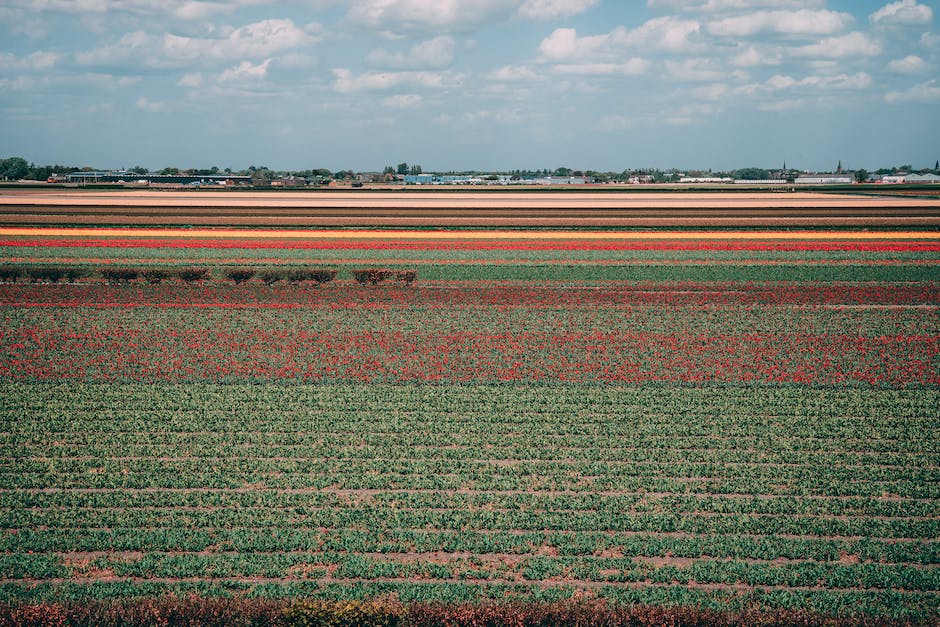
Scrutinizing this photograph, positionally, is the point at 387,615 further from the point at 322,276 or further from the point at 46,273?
the point at 46,273

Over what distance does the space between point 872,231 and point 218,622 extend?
71.1 metres

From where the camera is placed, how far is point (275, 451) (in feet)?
62.7

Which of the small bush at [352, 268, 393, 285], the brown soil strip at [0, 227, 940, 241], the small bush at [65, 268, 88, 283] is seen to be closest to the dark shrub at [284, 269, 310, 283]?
the small bush at [352, 268, 393, 285]

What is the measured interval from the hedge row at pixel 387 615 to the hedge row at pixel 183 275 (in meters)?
32.1

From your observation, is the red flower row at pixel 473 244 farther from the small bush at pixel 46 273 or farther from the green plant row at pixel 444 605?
the green plant row at pixel 444 605

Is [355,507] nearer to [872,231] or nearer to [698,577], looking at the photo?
[698,577]

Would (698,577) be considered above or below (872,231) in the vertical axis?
below

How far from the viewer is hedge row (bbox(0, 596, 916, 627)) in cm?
1126

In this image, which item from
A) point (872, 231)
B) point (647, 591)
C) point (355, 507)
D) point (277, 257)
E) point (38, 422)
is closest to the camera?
point (647, 591)

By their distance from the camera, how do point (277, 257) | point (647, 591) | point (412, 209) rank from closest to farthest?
1. point (647, 591)
2. point (277, 257)
3. point (412, 209)

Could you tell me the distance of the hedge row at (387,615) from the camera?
1126 centimetres

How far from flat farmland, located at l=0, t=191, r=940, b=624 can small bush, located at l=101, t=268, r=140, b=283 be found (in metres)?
0.15

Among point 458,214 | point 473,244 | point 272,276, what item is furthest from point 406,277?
point 458,214

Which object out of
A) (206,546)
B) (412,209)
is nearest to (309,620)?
(206,546)
